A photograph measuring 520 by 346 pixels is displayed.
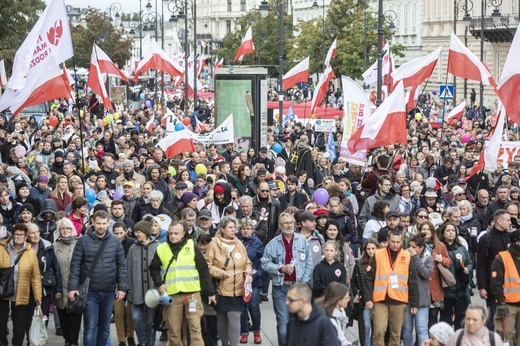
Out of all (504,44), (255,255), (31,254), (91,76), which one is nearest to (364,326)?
(255,255)

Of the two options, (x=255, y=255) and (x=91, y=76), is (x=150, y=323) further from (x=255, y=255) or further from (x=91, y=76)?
(x=91, y=76)

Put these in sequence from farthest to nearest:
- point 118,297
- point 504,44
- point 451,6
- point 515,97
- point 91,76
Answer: point 451,6, point 504,44, point 91,76, point 515,97, point 118,297

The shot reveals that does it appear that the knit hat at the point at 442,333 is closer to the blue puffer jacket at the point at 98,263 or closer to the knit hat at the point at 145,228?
the blue puffer jacket at the point at 98,263

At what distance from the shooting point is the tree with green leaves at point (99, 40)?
7544 centimetres

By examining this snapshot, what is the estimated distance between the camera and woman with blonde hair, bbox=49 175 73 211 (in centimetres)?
1655

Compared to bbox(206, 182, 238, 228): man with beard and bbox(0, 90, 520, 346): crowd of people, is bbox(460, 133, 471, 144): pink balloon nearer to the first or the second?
bbox(0, 90, 520, 346): crowd of people

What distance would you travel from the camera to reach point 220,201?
600 inches

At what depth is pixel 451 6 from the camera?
7431 centimetres

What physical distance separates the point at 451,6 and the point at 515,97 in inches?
2423

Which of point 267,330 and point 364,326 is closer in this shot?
point 364,326

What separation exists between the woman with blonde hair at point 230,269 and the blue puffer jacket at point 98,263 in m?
0.87

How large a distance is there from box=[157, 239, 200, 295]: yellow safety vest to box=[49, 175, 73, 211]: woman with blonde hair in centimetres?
494

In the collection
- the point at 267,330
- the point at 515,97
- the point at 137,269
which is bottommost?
the point at 267,330

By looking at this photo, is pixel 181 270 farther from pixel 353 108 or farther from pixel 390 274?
pixel 353 108
